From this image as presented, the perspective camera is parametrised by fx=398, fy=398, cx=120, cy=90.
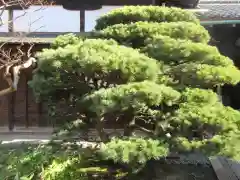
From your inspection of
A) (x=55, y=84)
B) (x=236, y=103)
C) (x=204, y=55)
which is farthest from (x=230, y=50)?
(x=55, y=84)

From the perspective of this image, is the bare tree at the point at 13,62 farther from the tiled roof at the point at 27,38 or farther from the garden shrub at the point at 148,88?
the garden shrub at the point at 148,88

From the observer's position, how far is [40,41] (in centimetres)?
857

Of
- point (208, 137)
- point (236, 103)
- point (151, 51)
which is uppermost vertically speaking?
point (151, 51)

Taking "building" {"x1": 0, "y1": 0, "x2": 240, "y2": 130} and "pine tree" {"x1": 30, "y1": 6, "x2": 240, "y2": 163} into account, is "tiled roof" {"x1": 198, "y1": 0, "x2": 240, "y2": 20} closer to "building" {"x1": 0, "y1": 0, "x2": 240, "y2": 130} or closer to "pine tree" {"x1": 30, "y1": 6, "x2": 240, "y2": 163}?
"building" {"x1": 0, "y1": 0, "x2": 240, "y2": 130}

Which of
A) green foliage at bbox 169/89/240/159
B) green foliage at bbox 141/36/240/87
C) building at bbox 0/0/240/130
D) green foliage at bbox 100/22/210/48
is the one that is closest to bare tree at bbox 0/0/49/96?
building at bbox 0/0/240/130

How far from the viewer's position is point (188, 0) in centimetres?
947

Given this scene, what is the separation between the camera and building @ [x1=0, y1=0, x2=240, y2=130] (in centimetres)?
871

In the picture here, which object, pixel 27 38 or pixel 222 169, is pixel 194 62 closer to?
pixel 222 169

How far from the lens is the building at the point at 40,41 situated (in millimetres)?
8711

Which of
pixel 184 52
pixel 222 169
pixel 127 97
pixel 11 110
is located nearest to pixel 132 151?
pixel 127 97

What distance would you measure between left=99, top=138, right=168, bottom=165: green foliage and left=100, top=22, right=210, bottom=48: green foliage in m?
1.97

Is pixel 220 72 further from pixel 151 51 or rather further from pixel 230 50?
pixel 230 50

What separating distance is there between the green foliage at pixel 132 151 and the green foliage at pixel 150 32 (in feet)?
6.48

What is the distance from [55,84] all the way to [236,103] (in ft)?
20.6
